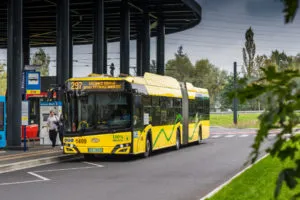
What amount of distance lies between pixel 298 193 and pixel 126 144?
19.5 metres

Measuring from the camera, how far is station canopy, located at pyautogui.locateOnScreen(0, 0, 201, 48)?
41.6m

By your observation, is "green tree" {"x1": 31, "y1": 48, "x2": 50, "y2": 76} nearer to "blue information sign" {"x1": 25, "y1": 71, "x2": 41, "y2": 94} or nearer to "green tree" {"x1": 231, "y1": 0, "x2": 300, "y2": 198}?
"blue information sign" {"x1": 25, "y1": 71, "x2": 41, "y2": 94}

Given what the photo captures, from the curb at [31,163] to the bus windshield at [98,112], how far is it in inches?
42.5

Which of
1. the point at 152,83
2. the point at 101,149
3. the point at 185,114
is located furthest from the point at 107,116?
the point at 185,114

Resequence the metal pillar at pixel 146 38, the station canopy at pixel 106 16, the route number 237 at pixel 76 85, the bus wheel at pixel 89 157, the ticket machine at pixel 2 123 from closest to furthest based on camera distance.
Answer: the route number 237 at pixel 76 85 < the bus wheel at pixel 89 157 < the ticket machine at pixel 2 123 < the station canopy at pixel 106 16 < the metal pillar at pixel 146 38

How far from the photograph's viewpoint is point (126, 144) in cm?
2173

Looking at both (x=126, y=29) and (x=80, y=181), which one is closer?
(x=80, y=181)

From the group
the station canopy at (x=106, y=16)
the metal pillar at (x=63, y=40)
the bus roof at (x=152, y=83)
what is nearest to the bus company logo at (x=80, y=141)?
the bus roof at (x=152, y=83)

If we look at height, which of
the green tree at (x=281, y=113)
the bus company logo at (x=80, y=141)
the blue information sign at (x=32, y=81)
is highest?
the blue information sign at (x=32, y=81)

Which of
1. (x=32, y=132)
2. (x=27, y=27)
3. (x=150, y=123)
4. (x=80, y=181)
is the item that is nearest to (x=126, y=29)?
(x=32, y=132)

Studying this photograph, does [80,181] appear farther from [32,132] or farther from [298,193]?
[32,132]

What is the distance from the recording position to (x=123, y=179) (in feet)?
52.6

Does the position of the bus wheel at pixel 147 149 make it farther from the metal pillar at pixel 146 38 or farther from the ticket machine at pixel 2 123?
the metal pillar at pixel 146 38

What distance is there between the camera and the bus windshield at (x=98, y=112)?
862 inches
